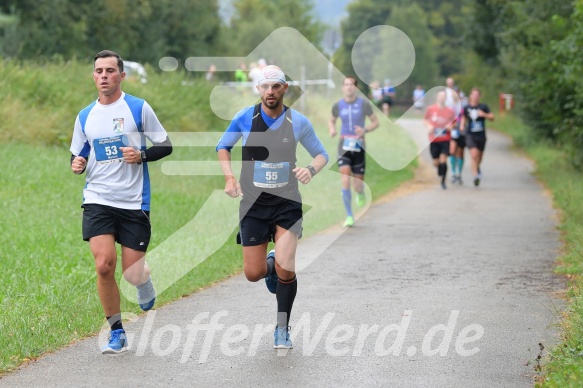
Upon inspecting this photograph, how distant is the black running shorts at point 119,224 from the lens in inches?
295

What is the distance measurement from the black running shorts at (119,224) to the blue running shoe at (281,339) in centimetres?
110

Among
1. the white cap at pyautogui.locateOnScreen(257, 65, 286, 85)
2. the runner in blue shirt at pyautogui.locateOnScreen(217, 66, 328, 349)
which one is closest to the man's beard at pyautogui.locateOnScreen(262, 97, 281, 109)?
Answer: the runner in blue shirt at pyautogui.locateOnScreen(217, 66, 328, 349)

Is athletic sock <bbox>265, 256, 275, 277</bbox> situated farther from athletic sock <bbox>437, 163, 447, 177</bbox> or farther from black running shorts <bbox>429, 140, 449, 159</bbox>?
athletic sock <bbox>437, 163, 447, 177</bbox>

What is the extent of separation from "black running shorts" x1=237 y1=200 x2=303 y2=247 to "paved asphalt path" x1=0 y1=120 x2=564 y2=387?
75 centimetres

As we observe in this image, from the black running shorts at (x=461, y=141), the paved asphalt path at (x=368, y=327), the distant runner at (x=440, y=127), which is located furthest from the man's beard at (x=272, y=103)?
the black running shorts at (x=461, y=141)

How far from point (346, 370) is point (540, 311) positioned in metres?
2.76

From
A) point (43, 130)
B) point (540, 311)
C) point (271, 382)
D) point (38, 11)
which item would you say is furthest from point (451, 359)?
point (38, 11)

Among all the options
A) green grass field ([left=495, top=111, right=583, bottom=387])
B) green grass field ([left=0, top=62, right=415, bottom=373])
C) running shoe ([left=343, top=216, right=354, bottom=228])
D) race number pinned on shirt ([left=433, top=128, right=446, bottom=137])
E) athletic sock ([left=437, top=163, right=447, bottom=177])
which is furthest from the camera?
athletic sock ([left=437, top=163, right=447, bottom=177])

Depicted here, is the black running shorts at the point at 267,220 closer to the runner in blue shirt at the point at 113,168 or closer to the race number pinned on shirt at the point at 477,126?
the runner in blue shirt at the point at 113,168

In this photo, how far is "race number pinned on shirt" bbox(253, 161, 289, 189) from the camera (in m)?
7.78

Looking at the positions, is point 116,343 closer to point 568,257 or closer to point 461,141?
point 568,257

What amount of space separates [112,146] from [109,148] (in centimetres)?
3

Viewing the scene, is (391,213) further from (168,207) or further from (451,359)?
(451,359)

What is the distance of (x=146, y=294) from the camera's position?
26.8 feet
